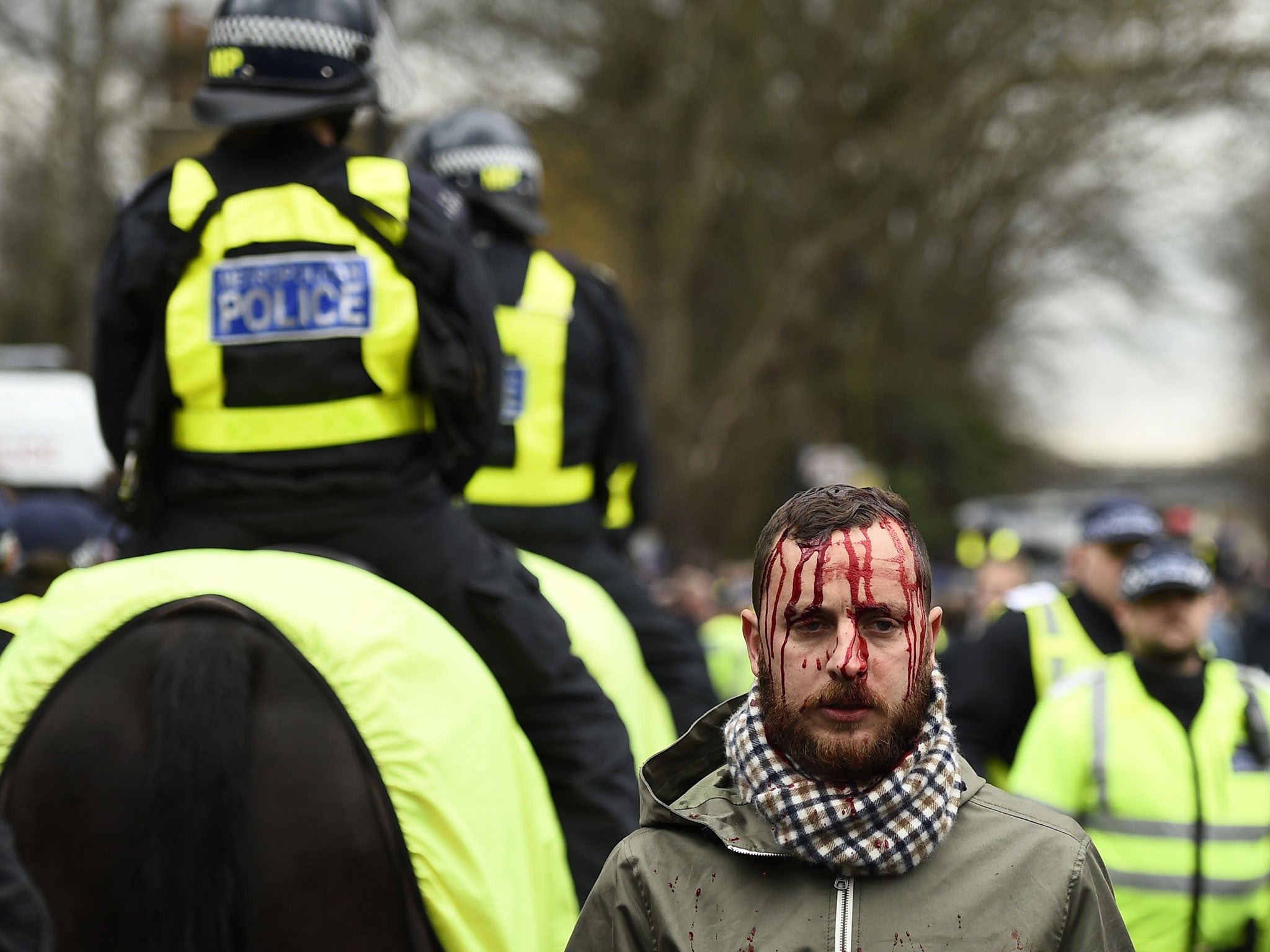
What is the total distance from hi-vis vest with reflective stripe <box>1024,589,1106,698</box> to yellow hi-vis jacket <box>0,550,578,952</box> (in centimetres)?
293

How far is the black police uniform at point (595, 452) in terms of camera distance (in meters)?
5.84

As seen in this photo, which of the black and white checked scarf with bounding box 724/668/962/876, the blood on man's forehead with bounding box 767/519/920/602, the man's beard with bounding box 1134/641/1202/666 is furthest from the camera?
the man's beard with bounding box 1134/641/1202/666

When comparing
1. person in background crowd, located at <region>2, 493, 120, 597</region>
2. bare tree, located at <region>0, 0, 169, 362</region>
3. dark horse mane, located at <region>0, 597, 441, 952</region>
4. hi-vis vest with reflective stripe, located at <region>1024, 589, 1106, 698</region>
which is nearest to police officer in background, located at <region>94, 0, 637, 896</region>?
dark horse mane, located at <region>0, 597, 441, 952</region>

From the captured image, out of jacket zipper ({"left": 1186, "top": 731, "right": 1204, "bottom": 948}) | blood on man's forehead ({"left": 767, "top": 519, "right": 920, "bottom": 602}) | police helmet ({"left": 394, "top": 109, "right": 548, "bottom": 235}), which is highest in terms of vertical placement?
police helmet ({"left": 394, "top": 109, "right": 548, "bottom": 235})

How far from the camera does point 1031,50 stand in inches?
789

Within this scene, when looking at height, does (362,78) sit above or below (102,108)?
below

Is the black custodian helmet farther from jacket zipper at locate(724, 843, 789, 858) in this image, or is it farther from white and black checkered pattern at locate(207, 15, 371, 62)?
jacket zipper at locate(724, 843, 789, 858)

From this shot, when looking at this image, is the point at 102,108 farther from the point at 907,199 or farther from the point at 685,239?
the point at 907,199

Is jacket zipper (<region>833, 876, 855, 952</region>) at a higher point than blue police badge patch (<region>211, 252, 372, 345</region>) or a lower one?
lower

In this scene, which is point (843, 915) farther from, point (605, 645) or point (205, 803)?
point (605, 645)

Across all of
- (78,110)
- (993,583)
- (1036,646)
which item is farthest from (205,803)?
(78,110)

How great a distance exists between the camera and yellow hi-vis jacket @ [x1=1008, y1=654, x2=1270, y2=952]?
16.1ft

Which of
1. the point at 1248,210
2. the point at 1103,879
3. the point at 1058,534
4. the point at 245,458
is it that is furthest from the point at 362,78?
the point at 1248,210

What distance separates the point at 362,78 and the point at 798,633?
229cm
